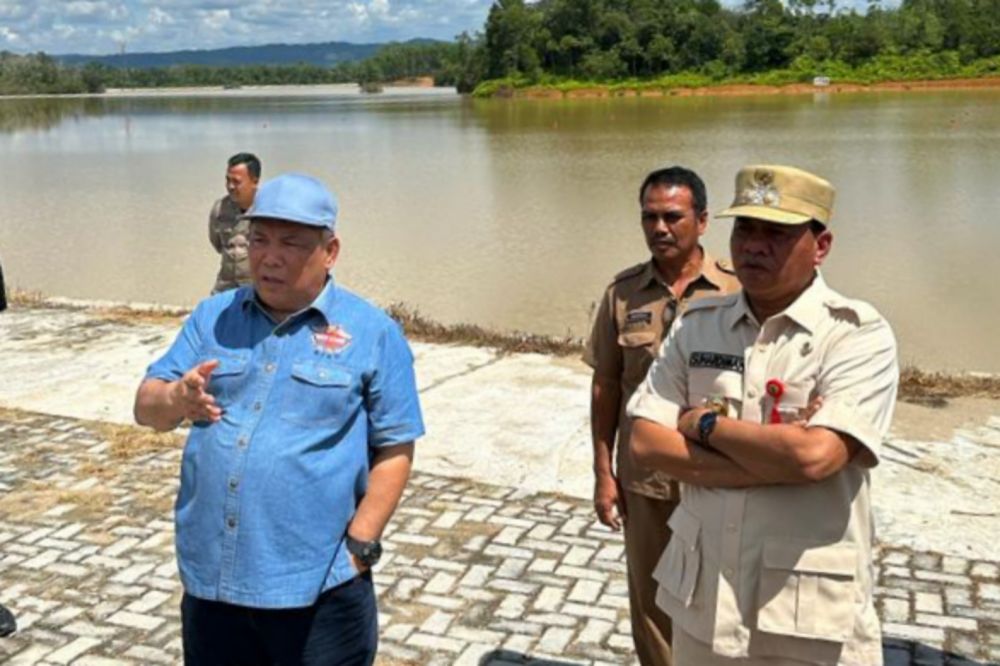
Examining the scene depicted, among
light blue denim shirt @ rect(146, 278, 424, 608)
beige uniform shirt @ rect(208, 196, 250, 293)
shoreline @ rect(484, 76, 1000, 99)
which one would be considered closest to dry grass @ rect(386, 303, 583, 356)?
beige uniform shirt @ rect(208, 196, 250, 293)

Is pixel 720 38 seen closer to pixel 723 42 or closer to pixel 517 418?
pixel 723 42

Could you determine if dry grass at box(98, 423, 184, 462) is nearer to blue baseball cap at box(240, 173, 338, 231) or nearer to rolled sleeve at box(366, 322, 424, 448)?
rolled sleeve at box(366, 322, 424, 448)

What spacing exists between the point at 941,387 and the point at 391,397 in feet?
21.0

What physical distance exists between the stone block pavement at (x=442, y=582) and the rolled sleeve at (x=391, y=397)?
168 centimetres

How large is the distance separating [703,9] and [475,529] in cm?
10969

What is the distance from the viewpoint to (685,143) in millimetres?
35812

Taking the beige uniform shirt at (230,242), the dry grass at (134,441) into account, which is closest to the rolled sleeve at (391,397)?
the dry grass at (134,441)

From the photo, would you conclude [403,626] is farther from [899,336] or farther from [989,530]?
[899,336]

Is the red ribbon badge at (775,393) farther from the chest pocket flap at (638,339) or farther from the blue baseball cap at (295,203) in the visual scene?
the blue baseball cap at (295,203)

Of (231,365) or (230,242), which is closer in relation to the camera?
(231,365)

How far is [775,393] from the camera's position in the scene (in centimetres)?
244

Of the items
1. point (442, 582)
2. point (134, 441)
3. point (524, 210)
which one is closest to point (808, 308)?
point (442, 582)

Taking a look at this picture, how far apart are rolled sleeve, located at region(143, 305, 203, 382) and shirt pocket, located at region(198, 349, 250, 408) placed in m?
0.10

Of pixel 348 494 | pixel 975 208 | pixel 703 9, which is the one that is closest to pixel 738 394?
pixel 348 494
